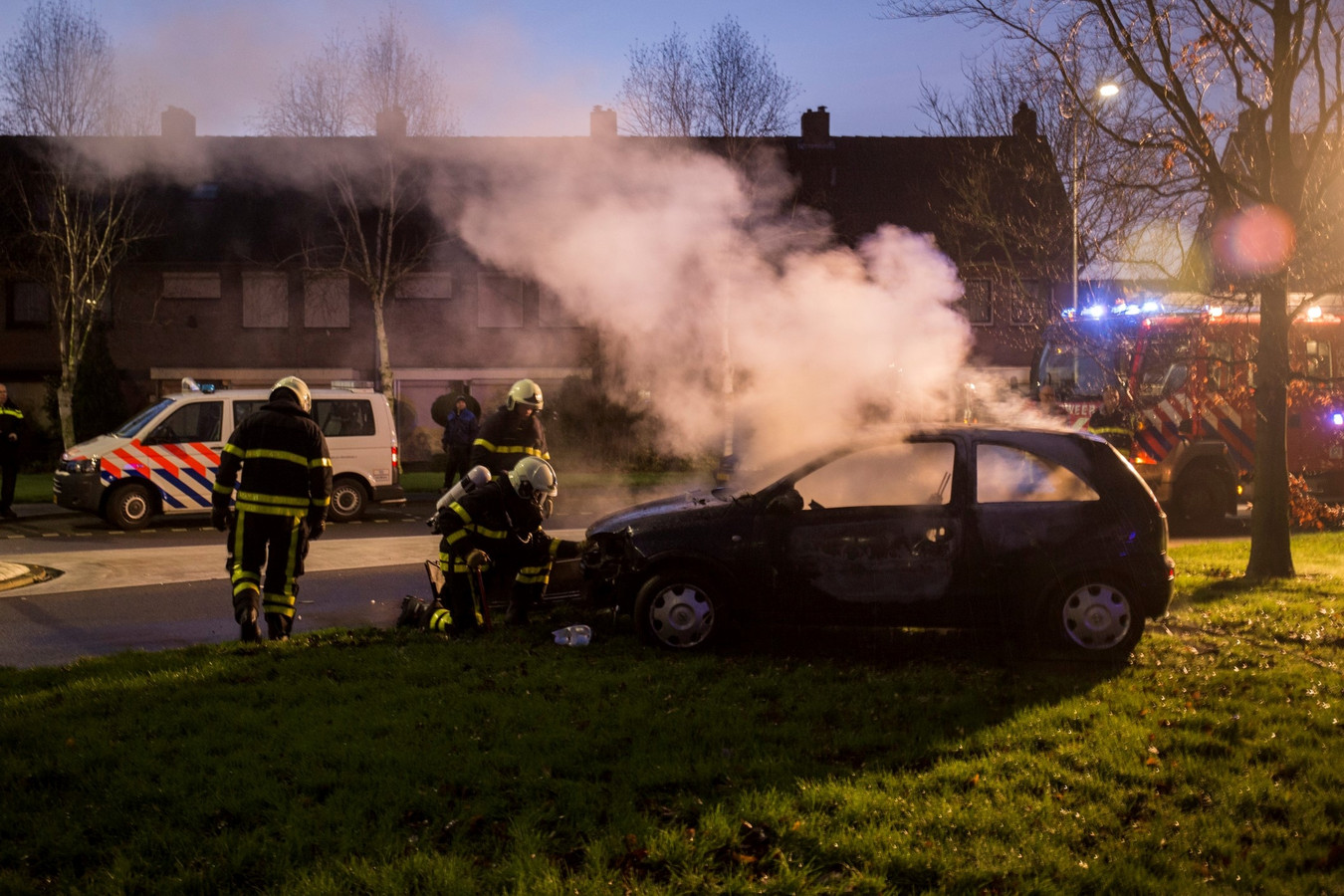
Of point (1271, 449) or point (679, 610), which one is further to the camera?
point (1271, 449)

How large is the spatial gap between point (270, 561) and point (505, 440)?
2410 millimetres

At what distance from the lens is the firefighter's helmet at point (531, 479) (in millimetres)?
7480

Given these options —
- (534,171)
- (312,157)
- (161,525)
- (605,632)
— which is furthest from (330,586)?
(312,157)

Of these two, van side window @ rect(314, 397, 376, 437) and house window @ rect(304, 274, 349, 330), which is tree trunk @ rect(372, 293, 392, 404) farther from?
van side window @ rect(314, 397, 376, 437)

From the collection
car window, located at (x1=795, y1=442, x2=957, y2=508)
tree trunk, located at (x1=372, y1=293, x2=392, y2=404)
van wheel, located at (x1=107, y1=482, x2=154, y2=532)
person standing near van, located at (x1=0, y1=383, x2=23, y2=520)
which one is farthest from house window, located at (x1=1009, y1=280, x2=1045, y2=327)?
tree trunk, located at (x1=372, y1=293, x2=392, y2=404)

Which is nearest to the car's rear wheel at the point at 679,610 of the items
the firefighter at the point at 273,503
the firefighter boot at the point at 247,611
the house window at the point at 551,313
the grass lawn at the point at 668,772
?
the grass lawn at the point at 668,772

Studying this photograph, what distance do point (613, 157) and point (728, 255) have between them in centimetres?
287

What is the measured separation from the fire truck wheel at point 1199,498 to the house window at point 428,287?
19.6 metres

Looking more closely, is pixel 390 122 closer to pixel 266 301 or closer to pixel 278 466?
pixel 266 301

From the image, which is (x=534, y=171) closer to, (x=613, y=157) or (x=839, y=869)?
(x=613, y=157)

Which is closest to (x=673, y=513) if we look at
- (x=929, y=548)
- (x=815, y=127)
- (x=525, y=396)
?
(x=929, y=548)

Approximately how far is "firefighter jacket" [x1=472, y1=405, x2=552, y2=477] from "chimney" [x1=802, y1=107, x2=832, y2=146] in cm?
2460

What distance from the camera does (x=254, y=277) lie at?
2906 centimetres

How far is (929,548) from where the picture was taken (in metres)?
6.65
